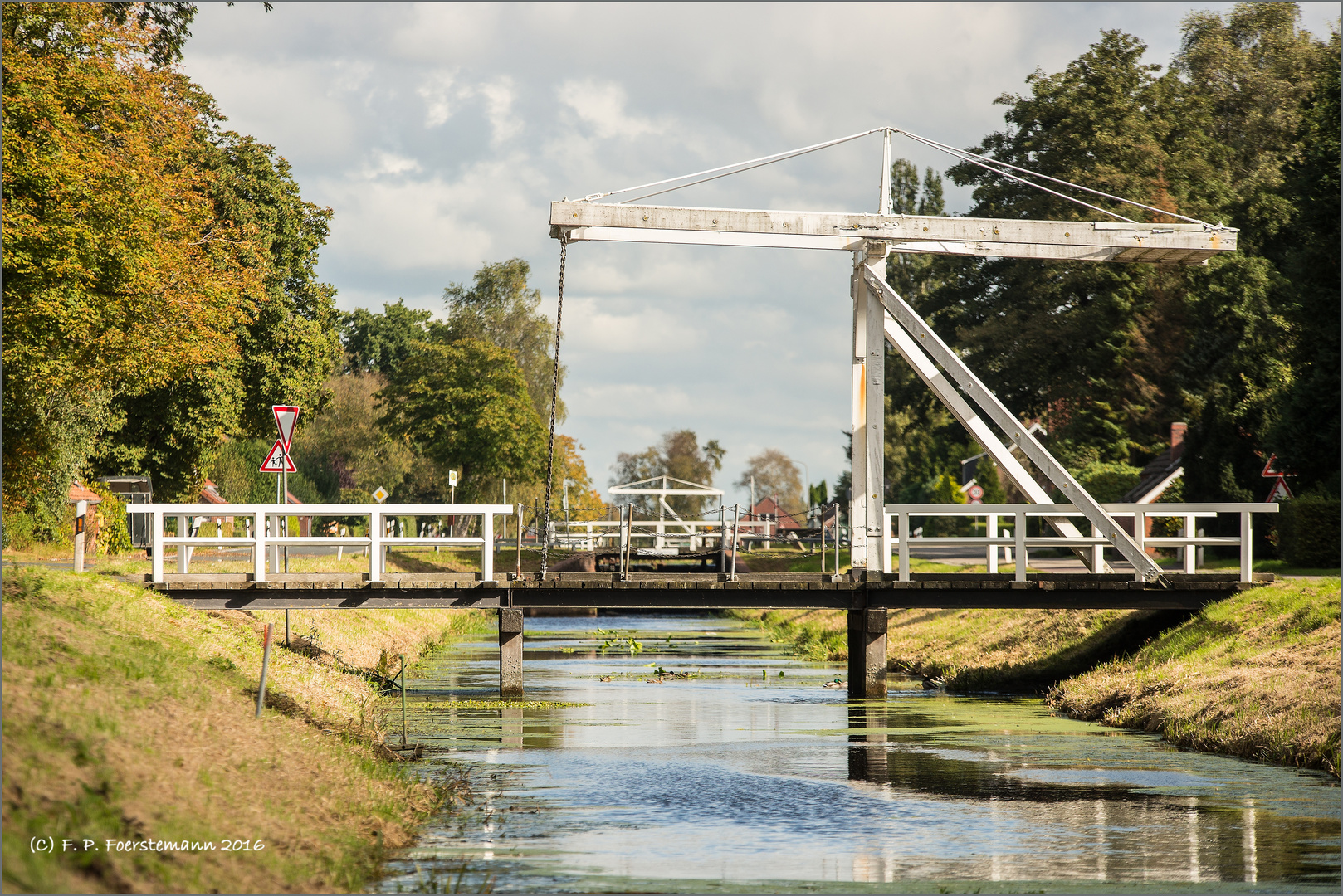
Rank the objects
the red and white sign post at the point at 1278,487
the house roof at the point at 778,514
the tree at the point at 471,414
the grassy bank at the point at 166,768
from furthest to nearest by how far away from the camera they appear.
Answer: the tree at the point at 471,414
the house roof at the point at 778,514
the red and white sign post at the point at 1278,487
the grassy bank at the point at 166,768

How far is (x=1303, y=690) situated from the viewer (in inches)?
617

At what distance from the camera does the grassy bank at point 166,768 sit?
7.55 m

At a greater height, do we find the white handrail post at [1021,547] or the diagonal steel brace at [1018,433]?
the diagonal steel brace at [1018,433]

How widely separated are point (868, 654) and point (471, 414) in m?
45.8

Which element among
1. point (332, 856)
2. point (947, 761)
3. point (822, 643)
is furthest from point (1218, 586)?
point (332, 856)

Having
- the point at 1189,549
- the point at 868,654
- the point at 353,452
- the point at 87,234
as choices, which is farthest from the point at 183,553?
the point at 353,452

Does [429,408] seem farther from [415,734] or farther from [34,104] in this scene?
[415,734]

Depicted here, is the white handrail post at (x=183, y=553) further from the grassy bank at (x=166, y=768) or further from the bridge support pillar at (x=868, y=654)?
the bridge support pillar at (x=868, y=654)

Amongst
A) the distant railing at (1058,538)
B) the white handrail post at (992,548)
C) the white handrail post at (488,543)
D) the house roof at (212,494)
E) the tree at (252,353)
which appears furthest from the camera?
the house roof at (212,494)

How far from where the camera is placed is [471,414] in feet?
213

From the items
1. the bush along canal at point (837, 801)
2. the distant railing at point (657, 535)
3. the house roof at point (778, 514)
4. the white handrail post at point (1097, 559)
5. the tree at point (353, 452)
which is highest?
the tree at point (353, 452)

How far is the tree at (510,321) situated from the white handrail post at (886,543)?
52174mm

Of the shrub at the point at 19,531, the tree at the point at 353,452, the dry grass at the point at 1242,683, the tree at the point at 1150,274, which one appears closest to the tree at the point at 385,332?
the tree at the point at 353,452

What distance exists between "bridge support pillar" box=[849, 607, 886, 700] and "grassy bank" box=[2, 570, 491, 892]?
349 inches
